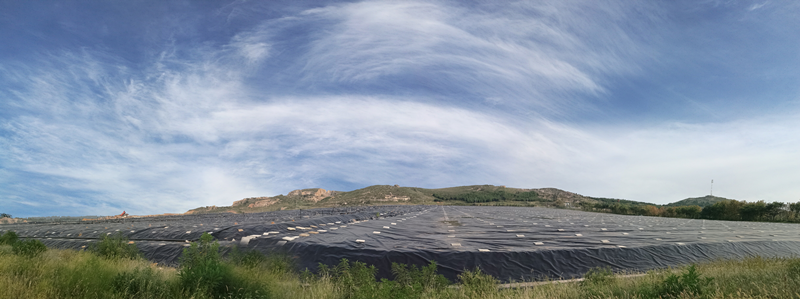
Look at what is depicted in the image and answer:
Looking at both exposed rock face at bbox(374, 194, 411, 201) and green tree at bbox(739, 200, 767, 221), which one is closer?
green tree at bbox(739, 200, 767, 221)

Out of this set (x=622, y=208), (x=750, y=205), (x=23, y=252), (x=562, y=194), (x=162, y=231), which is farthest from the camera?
(x=562, y=194)

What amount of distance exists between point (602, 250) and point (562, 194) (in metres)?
150

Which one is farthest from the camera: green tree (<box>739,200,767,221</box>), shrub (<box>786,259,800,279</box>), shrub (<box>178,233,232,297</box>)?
green tree (<box>739,200,767,221</box>)

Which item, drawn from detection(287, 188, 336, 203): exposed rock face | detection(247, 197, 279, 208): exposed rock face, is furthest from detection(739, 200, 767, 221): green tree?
detection(247, 197, 279, 208): exposed rock face

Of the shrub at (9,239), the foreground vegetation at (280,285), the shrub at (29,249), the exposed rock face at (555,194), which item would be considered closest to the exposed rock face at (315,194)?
the exposed rock face at (555,194)

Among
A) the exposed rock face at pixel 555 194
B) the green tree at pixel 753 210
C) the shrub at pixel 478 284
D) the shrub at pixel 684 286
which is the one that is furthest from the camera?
the exposed rock face at pixel 555 194

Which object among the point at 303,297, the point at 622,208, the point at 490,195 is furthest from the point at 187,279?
the point at 490,195

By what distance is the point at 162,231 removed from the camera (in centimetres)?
1845

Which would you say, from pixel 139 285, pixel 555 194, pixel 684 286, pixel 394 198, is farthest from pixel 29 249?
pixel 555 194

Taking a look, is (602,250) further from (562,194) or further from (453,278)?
(562,194)

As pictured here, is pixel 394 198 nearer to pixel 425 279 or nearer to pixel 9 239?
pixel 9 239

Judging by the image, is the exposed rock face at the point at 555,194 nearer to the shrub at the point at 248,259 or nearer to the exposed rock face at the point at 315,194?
the exposed rock face at the point at 315,194

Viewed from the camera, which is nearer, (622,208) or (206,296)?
(206,296)

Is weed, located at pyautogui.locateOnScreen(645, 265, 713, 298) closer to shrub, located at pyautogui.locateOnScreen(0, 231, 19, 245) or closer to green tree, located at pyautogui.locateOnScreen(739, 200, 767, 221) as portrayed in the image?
shrub, located at pyautogui.locateOnScreen(0, 231, 19, 245)
